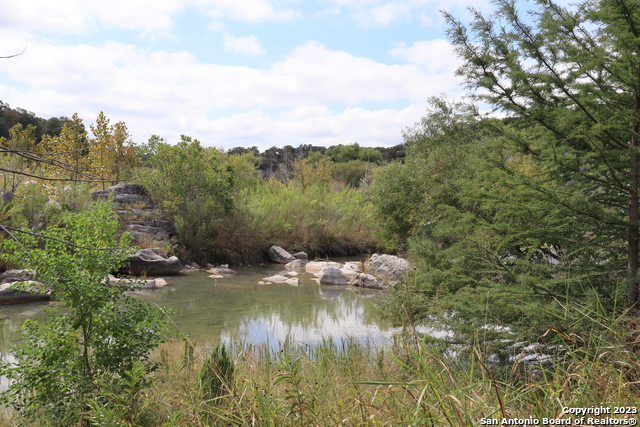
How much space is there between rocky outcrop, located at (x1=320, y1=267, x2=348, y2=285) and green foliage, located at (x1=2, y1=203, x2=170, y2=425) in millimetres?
9378

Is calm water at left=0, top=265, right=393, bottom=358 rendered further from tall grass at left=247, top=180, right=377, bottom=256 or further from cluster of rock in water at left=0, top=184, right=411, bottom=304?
tall grass at left=247, top=180, right=377, bottom=256

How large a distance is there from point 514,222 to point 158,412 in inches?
159

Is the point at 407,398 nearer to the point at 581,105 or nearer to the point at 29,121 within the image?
the point at 581,105

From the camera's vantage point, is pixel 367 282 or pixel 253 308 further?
pixel 367 282

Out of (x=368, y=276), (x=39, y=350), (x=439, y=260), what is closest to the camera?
(x=39, y=350)

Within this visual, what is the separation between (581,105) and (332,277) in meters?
9.18

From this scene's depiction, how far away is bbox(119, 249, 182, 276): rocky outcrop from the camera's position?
41.8 ft

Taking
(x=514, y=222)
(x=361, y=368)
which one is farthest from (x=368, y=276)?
(x=361, y=368)

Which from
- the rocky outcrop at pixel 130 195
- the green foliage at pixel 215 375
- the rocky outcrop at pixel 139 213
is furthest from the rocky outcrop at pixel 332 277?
the green foliage at pixel 215 375

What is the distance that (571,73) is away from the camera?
480cm

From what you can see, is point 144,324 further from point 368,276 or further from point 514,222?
point 368,276

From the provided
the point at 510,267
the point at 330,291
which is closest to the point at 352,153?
the point at 330,291

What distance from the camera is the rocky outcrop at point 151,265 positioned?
12727 mm

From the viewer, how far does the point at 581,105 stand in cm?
452
